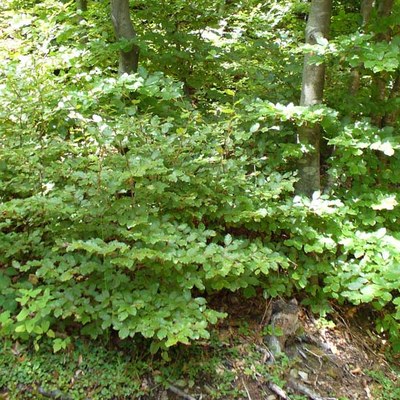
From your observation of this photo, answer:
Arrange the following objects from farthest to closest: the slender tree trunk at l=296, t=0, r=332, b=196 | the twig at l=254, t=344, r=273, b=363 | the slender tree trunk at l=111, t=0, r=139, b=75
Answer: the slender tree trunk at l=111, t=0, r=139, b=75 → the slender tree trunk at l=296, t=0, r=332, b=196 → the twig at l=254, t=344, r=273, b=363

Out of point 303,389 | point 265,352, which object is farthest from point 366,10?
point 303,389

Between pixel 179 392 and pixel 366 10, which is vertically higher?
pixel 366 10

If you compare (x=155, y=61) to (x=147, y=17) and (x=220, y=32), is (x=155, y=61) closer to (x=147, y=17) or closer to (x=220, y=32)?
(x=147, y=17)

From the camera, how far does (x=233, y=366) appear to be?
Answer: 8.62ft

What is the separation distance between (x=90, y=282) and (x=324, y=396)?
5.59 ft

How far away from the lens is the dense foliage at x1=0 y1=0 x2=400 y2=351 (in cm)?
227

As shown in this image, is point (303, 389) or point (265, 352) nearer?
point (303, 389)

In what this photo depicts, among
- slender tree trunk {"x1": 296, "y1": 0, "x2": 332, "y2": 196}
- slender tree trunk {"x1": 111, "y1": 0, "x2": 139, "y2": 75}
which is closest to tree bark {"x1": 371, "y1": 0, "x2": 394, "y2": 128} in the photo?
slender tree trunk {"x1": 296, "y1": 0, "x2": 332, "y2": 196}

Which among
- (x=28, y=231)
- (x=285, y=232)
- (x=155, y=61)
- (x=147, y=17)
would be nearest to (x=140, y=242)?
(x=28, y=231)

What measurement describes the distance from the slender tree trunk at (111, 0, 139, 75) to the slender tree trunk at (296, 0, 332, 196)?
1511 millimetres

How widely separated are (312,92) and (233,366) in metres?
2.14

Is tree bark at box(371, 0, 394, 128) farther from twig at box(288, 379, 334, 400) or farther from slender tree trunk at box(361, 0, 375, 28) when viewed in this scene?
twig at box(288, 379, 334, 400)

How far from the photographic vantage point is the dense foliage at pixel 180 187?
2.27 meters

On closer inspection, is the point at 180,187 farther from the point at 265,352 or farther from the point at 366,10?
the point at 366,10
